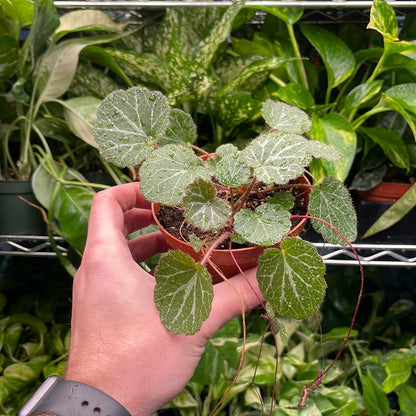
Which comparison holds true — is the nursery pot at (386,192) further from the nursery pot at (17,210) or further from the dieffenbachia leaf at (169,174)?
the nursery pot at (17,210)

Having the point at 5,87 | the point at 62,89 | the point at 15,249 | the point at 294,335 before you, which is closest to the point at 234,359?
the point at 294,335

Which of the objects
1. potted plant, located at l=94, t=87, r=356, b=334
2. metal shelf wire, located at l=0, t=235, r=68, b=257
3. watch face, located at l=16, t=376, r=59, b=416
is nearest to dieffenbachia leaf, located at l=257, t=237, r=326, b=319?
potted plant, located at l=94, t=87, r=356, b=334

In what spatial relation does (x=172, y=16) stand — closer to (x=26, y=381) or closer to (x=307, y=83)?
(x=307, y=83)

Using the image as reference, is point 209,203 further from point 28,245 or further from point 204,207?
point 28,245

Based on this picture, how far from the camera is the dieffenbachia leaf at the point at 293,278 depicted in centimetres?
38

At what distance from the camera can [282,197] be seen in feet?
1.42

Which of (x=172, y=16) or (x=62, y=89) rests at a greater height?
(x=172, y=16)

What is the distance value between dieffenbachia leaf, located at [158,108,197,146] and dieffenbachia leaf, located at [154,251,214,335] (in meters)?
0.17

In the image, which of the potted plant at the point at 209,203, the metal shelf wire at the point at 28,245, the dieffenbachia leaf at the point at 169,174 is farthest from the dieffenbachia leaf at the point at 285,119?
the metal shelf wire at the point at 28,245

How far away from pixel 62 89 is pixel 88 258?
0.44 meters

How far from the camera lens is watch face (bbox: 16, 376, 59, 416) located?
0.41 metres

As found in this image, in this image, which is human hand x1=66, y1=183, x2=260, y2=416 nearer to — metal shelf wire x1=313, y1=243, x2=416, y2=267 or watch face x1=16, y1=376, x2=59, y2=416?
watch face x1=16, y1=376, x2=59, y2=416

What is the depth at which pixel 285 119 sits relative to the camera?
45 centimetres

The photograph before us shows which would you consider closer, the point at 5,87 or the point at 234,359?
the point at 234,359
